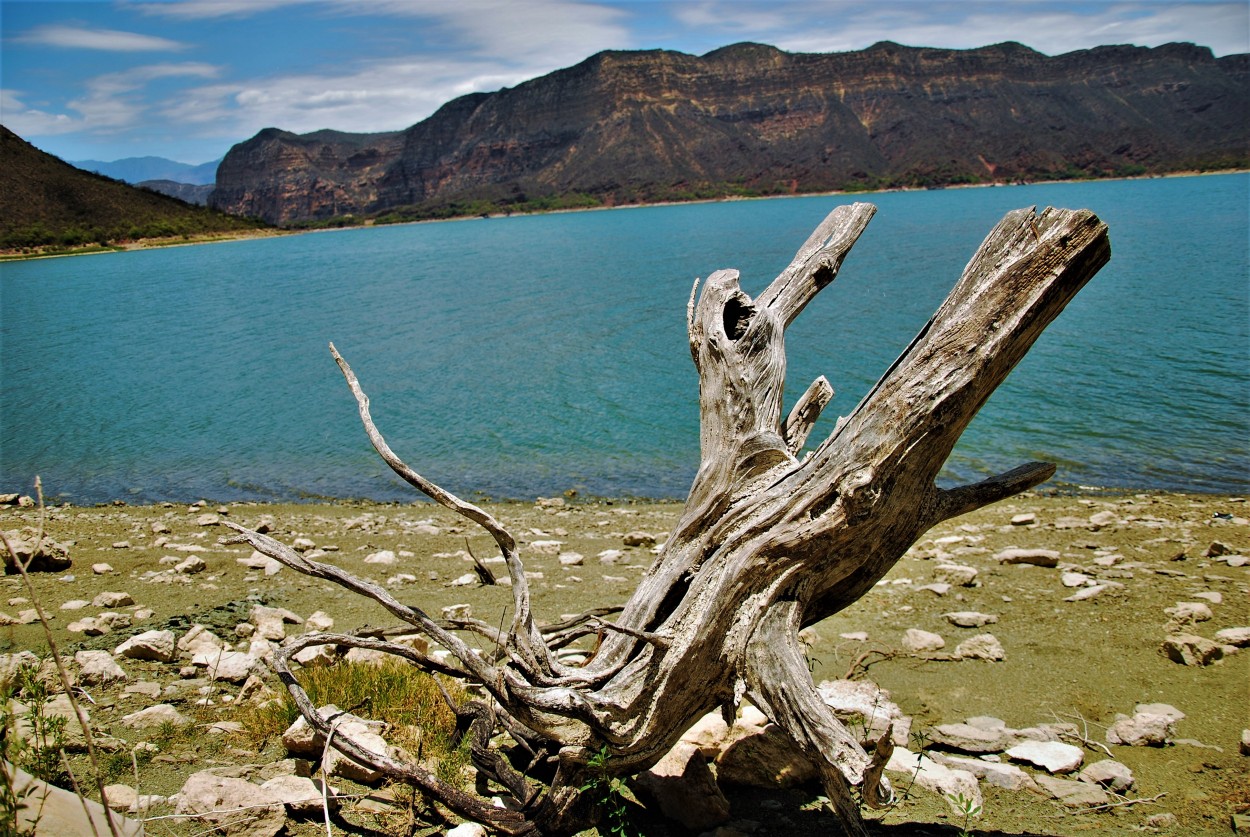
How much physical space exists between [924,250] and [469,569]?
4655cm

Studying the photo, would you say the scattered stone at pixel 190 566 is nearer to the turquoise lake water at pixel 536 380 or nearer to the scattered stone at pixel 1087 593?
the turquoise lake water at pixel 536 380

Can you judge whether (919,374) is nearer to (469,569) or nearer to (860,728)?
(860,728)

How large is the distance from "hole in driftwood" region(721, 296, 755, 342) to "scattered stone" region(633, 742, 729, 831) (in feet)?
7.61

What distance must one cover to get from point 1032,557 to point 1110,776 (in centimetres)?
395

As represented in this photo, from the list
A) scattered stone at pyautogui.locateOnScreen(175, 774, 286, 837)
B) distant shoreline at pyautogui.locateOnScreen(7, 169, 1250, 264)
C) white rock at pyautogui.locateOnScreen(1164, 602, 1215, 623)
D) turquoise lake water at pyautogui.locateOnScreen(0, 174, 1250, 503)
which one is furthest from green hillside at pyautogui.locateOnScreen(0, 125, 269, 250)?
white rock at pyautogui.locateOnScreen(1164, 602, 1215, 623)

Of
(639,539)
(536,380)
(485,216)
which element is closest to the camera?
(639,539)

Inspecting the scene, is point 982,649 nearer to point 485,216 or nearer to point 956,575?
point 956,575

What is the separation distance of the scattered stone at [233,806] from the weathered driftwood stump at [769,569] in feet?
1.34

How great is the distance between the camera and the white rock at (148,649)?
17.6ft

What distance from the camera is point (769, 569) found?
382cm

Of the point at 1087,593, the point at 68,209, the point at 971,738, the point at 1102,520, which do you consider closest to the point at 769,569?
the point at 971,738

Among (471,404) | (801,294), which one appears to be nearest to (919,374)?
(801,294)

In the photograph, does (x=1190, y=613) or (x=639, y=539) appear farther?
(x=639, y=539)

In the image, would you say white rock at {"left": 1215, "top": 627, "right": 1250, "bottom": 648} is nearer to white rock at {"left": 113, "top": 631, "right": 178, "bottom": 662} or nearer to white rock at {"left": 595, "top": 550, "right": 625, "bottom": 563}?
white rock at {"left": 595, "top": 550, "right": 625, "bottom": 563}
